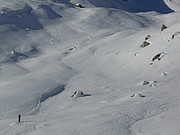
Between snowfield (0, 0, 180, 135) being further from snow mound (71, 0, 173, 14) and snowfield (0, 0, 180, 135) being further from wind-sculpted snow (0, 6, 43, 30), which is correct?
snow mound (71, 0, 173, 14)

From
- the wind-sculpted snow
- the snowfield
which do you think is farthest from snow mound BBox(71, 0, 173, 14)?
the wind-sculpted snow

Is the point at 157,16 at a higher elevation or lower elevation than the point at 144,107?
lower

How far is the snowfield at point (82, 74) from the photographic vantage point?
666 cm

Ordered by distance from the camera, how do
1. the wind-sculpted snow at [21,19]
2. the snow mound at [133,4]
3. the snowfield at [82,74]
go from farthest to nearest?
the snow mound at [133,4], the wind-sculpted snow at [21,19], the snowfield at [82,74]

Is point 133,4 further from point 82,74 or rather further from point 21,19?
point 82,74

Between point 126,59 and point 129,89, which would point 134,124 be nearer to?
point 129,89

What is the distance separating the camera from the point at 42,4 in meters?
29.1

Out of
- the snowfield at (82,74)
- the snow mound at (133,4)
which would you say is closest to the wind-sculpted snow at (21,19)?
the snowfield at (82,74)

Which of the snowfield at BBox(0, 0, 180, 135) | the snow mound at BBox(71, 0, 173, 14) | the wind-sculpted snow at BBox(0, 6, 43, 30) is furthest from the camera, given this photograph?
the snow mound at BBox(71, 0, 173, 14)

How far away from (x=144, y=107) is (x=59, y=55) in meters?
11.6

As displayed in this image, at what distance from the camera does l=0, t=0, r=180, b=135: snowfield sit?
21.9 feet

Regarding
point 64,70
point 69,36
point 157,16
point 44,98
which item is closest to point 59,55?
point 64,70

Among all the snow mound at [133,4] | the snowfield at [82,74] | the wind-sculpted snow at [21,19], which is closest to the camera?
the snowfield at [82,74]

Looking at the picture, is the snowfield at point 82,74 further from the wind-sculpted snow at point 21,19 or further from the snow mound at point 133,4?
the snow mound at point 133,4
